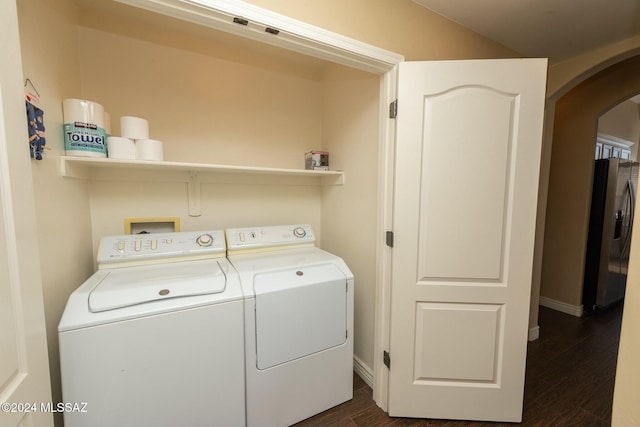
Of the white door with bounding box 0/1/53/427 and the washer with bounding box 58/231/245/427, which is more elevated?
the white door with bounding box 0/1/53/427

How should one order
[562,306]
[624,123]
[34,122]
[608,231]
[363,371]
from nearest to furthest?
[34,122] < [363,371] < [608,231] < [562,306] < [624,123]

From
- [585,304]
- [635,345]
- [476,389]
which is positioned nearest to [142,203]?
[635,345]

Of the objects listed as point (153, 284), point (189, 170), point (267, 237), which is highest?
point (189, 170)

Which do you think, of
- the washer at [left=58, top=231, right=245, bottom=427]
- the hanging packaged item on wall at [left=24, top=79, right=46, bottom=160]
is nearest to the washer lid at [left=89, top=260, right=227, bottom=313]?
the washer at [left=58, top=231, right=245, bottom=427]

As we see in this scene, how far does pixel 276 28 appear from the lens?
1.10 meters

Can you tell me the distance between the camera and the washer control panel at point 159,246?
1.41 meters

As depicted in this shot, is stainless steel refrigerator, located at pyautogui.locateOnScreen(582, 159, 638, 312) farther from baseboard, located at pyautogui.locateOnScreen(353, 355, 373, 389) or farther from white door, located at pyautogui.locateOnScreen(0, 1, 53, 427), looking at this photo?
white door, located at pyautogui.locateOnScreen(0, 1, 53, 427)

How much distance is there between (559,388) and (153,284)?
8.86ft

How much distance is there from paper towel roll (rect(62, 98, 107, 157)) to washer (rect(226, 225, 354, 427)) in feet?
2.92

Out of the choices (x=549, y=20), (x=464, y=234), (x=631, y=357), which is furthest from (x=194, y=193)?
(x=549, y=20)

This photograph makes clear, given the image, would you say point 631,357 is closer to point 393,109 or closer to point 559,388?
point 393,109

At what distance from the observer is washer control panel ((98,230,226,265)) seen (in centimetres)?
141

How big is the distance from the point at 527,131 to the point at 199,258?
79.4 inches

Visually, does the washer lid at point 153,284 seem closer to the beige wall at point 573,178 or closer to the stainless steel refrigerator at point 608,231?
the beige wall at point 573,178
